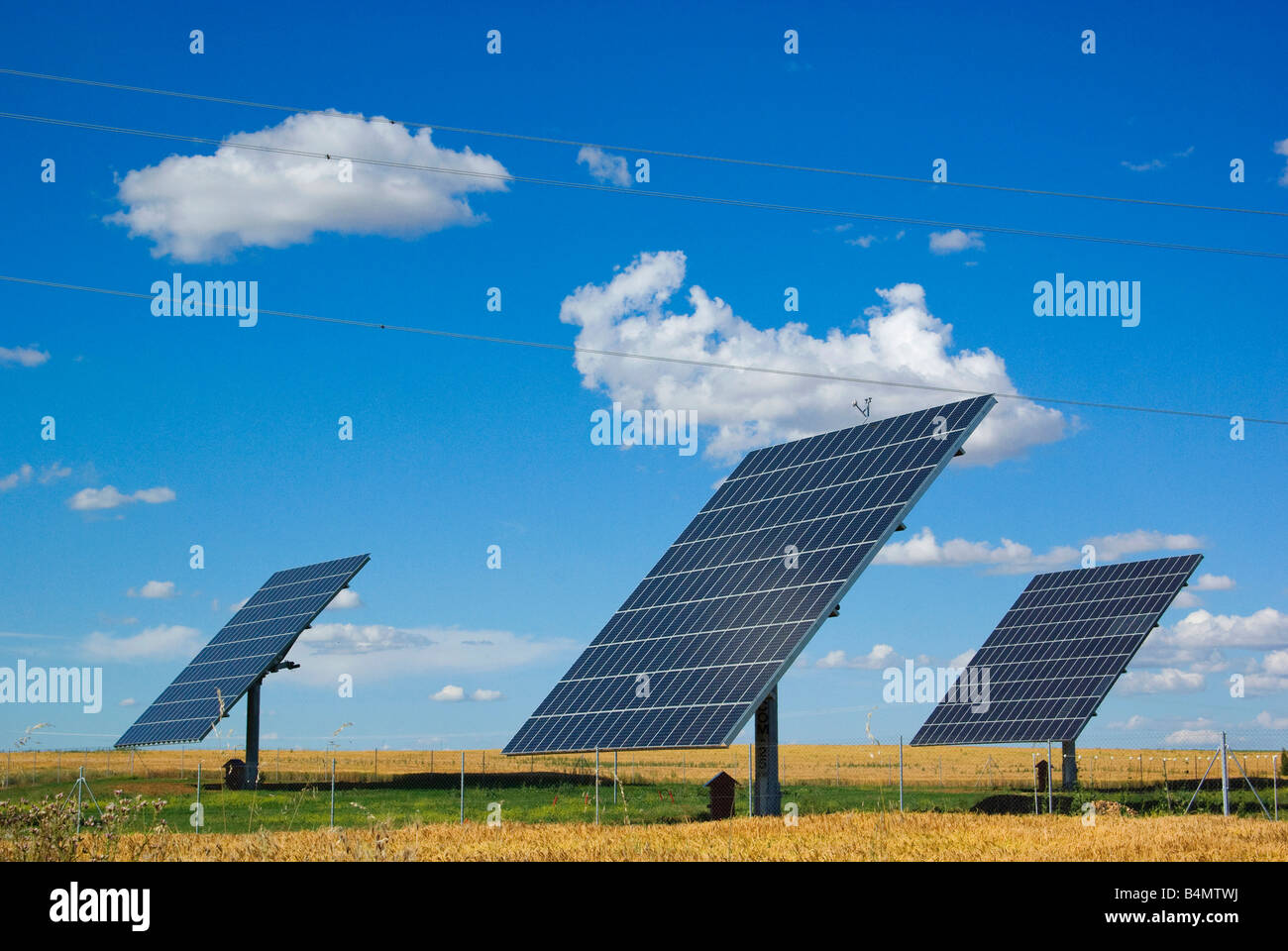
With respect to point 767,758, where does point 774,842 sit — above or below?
below

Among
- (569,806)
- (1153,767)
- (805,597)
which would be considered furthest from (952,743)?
(1153,767)

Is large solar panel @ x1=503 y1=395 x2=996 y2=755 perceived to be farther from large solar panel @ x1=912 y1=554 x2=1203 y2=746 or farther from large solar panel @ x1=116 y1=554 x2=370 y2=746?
large solar panel @ x1=116 y1=554 x2=370 y2=746

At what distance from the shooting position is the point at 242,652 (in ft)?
159

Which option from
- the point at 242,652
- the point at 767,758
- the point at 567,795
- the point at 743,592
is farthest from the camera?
the point at 242,652

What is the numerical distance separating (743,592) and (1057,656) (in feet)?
58.6

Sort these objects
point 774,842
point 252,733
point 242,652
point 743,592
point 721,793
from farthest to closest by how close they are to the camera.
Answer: point 242,652 < point 252,733 < point 721,793 < point 743,592 < point 774,842

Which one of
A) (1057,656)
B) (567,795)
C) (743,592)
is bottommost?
(567,795)

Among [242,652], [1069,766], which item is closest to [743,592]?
[1069,766]

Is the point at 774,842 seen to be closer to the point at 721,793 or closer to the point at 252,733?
the point at 721,793

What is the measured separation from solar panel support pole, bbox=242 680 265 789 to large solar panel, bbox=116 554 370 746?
72cm

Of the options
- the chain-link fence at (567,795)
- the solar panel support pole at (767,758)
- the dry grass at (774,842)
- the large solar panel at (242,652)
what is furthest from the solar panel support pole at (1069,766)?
the large solar panel at (242,652)

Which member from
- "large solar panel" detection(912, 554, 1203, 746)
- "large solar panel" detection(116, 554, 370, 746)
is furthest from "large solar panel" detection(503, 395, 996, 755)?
"large solar panel" detection(116, 554, 370, 746)

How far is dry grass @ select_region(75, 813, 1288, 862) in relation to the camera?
19172 millimetres
